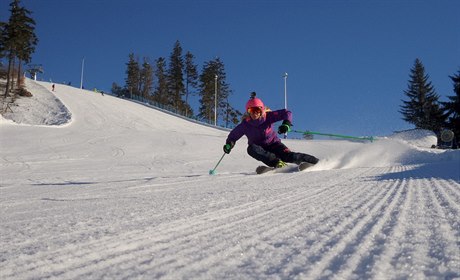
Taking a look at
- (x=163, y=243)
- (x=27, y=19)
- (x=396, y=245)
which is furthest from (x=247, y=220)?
(x=27, y=19)

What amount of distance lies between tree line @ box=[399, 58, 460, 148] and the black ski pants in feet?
103

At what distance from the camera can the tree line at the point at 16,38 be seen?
39.6m

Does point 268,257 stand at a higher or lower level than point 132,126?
lower

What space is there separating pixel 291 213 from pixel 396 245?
0.77m

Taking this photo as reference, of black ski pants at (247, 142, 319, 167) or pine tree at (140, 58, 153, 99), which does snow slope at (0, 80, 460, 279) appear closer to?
black ski pants at (247, 142, 319, 167)

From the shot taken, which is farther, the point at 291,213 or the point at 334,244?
the point at 291,213

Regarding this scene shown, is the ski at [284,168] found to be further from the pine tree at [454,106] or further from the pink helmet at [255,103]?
the pine tree at [454,106]

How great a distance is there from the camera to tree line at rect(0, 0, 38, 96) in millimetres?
39562

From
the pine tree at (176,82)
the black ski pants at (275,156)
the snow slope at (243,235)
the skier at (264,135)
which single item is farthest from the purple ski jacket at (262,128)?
the pine tree at (176,82)

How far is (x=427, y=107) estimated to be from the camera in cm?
4103

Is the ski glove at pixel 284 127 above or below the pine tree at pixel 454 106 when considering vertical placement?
below

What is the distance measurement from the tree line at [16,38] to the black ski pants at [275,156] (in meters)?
39.6

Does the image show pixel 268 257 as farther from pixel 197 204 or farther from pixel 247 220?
pixel 197 204

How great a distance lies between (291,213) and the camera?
2.07m
